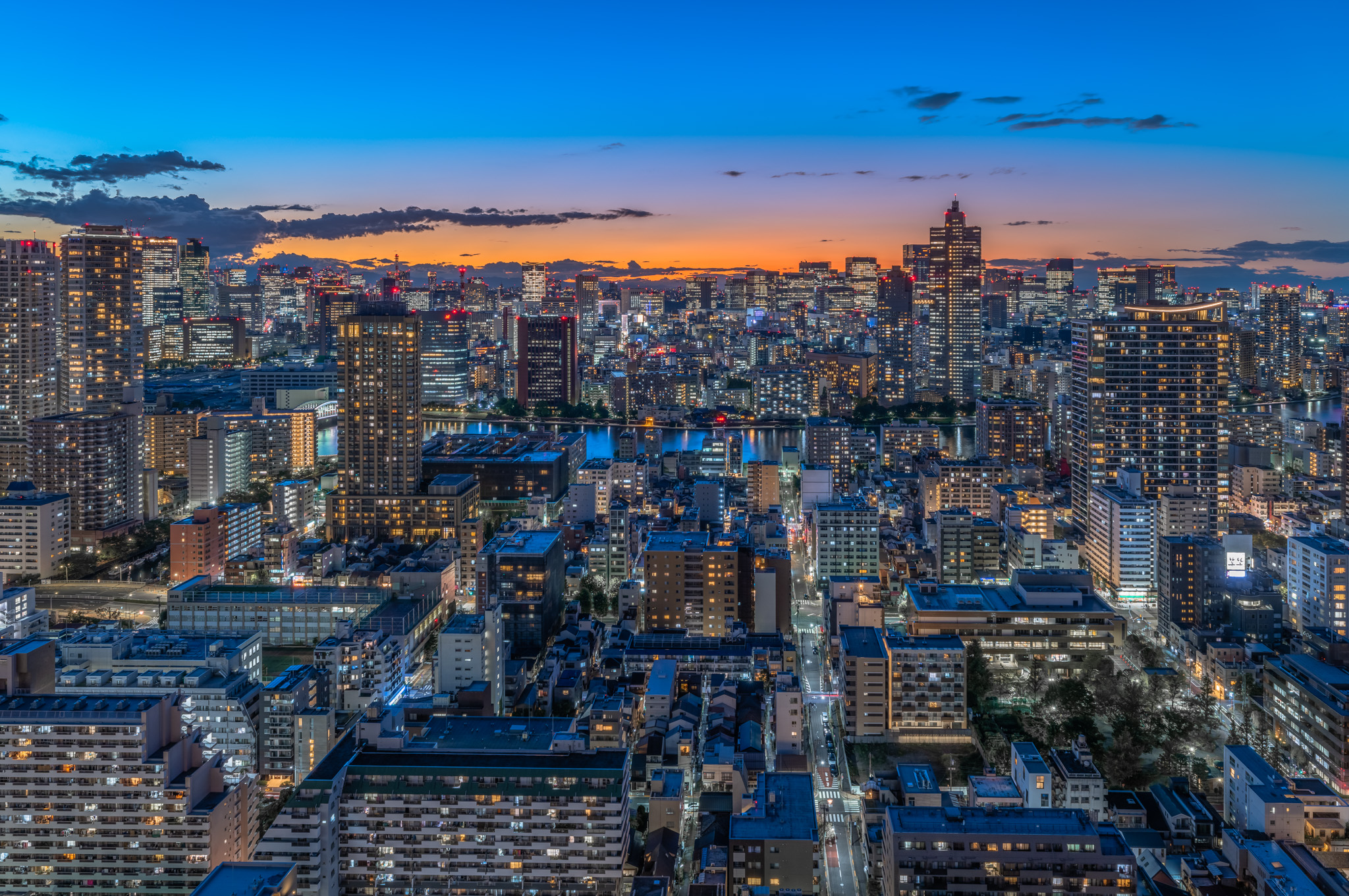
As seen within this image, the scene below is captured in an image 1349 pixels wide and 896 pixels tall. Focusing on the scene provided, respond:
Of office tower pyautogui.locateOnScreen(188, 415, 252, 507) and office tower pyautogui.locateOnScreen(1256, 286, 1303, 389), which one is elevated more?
office tower pyautogui.locateOnScreen(1256, 286, 1303, 389)

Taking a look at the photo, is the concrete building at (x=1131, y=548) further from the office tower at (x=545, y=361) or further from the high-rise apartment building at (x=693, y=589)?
the office tower at (x=545, y=361)

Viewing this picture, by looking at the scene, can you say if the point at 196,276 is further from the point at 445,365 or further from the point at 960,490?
the point at 960,490

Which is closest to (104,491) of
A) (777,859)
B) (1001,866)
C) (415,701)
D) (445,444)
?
(445,444)

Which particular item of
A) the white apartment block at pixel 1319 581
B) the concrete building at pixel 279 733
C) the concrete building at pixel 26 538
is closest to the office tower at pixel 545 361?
the concrete building at pixel 26 538

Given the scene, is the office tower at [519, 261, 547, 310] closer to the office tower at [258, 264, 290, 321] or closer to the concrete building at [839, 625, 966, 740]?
the office tower at [258, 264, 290, 321]

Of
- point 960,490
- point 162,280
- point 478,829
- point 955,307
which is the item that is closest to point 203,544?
point 478,829

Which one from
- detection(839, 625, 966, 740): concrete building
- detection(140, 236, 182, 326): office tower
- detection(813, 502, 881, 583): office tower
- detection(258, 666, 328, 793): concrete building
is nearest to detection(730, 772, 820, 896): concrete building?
detection(839, 625, 966, 740): concrete building

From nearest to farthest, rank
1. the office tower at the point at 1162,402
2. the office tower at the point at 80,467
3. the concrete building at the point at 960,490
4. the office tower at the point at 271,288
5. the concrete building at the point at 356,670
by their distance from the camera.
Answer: the concrete building at the point at 356,670
the office tower at the point at 1162,402
the office tower at the point at 80,467
the concrete building at the point at 960,490
the office tower at the point at 271,288
